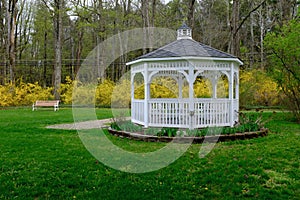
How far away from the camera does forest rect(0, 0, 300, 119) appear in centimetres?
2384

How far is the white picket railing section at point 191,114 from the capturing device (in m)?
9.70

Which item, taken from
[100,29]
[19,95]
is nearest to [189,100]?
[19,95]

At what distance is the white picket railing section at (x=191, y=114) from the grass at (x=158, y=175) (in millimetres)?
1693

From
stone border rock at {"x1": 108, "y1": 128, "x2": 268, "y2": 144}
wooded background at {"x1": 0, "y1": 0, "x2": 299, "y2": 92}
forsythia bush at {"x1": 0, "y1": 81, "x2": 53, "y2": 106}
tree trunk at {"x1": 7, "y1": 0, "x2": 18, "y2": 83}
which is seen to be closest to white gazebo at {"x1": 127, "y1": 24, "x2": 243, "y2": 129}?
stone border rock at {"x1": 108, "y1": 128, "x2": 268, "y2": 144}

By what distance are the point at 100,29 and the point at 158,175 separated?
23.7m

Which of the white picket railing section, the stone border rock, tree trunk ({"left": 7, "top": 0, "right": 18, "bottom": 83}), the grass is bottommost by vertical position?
the grass

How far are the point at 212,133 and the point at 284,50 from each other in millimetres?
5269

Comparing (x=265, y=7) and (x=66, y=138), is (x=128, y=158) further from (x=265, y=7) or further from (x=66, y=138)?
(x=265, y=7)

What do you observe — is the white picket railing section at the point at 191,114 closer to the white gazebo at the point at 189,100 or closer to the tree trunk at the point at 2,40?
the white gazebo at the point at 189,100

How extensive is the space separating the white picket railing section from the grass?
169 cm

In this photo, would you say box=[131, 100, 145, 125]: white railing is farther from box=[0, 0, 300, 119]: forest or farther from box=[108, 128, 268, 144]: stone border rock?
box=[0, 0, 300, 119]: forest

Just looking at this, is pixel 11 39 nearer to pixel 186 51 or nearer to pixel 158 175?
pixel 186 51

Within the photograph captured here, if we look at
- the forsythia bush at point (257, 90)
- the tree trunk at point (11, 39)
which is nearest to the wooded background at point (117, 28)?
the tree trunk at point (11, 39)

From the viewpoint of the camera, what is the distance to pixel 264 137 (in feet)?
30.3
